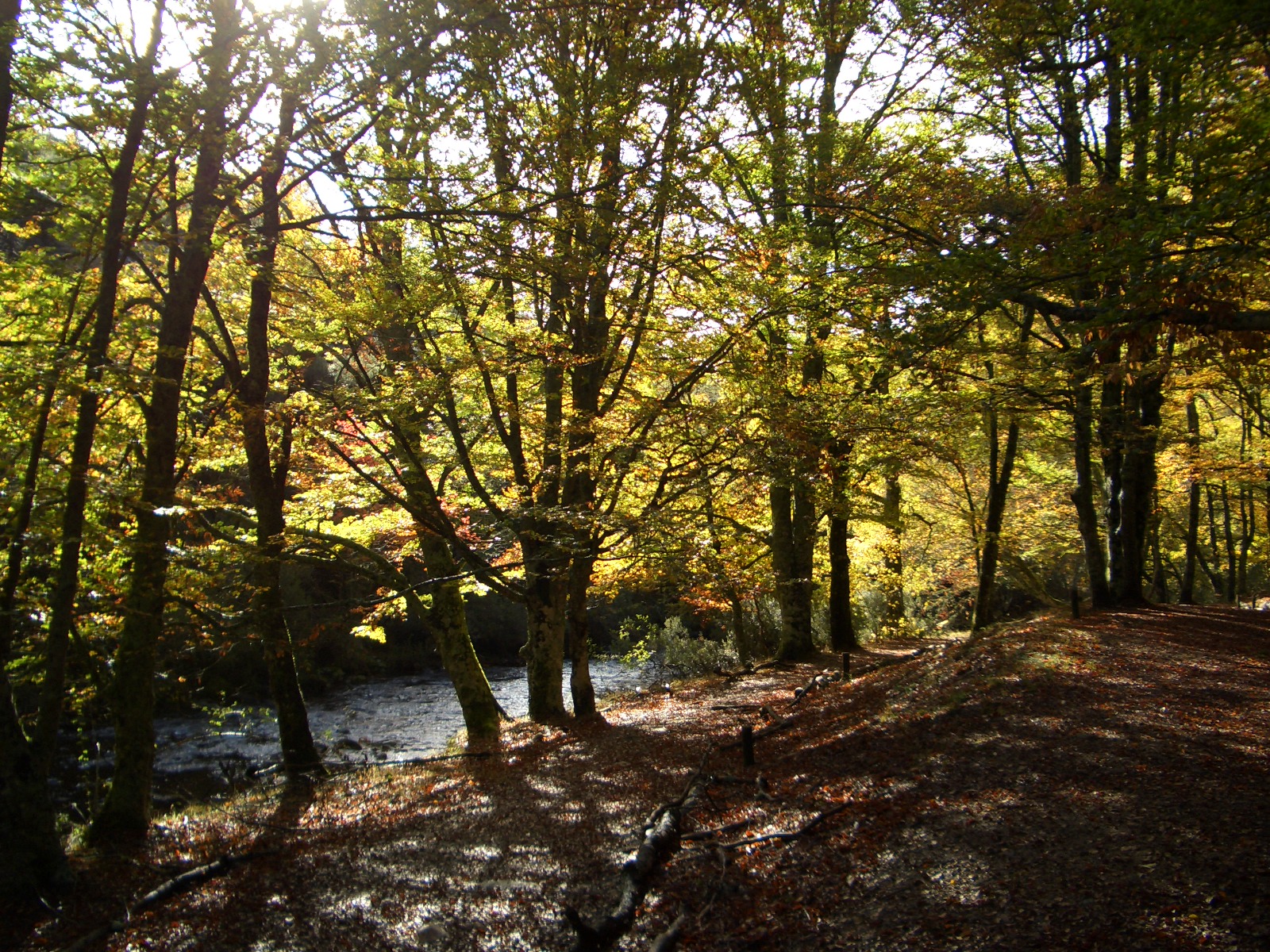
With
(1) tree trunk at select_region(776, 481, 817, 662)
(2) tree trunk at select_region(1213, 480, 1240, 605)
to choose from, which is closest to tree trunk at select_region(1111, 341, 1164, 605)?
(1) tree trunk at select_region(776, 481, 817, 662)

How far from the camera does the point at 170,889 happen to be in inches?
241

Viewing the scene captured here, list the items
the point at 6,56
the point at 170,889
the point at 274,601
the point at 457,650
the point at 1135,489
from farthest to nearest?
1. the point at 1135,489
2. the point at 457,650
3. the point at 274,601
4. the point at 170,889
5. the point at 6,56

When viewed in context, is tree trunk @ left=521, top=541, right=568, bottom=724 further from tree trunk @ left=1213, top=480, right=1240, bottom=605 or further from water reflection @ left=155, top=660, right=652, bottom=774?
tree trunk @ left=1213, top=480, right=1240, bottom=605

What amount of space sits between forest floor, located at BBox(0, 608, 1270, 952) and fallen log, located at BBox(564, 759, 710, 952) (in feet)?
0.38

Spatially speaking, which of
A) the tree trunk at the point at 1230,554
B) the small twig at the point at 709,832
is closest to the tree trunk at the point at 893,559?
the tree trunk at the point at 1230,554

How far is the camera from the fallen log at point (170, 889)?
17.1 feet

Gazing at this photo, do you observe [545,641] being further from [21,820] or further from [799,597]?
[21,820]

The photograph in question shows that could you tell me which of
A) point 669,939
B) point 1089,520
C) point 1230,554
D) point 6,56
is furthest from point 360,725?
point 1230,554

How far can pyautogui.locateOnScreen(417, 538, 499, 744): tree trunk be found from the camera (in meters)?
13.1

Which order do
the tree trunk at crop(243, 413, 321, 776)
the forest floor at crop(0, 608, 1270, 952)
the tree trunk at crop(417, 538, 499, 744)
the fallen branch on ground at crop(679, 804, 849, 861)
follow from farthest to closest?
the tree trunk at crop(417, 538, 499, 744) < the tree trunk at crop(243, 413, 321, 776) < the fallen branch on ground at crop(679, 804, 849, 861) < the forest floor at crop(0, 608, 1270, 952)

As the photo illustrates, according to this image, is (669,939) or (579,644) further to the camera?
(579,644)

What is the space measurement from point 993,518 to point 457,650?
39.3 feet

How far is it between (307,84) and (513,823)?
7248 millimetres

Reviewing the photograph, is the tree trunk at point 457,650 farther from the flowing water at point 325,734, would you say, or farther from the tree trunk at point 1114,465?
the tree trunk at point 1114,465
